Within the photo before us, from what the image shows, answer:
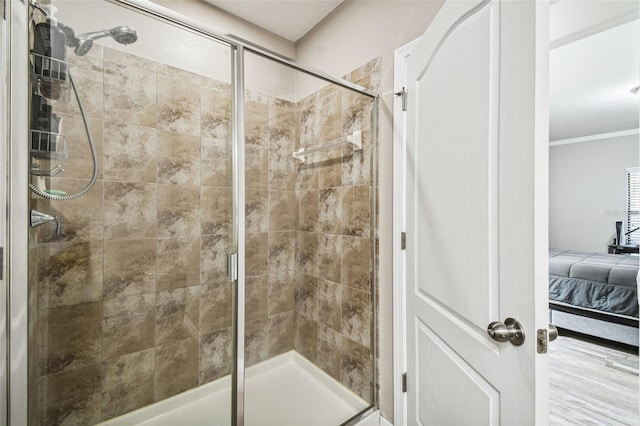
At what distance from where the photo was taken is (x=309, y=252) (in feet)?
6.57

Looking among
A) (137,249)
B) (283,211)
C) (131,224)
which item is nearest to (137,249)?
(137,249)

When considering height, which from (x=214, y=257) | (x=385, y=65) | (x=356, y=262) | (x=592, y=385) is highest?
(x=385, y=65)

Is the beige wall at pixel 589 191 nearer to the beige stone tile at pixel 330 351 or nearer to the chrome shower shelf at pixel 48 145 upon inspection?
the beige stone tile at pixel 330 351

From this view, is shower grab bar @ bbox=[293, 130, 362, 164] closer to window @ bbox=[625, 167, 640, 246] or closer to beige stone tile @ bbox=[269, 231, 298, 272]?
beige stone tile @ bbox=[269, 231, 298, 272]

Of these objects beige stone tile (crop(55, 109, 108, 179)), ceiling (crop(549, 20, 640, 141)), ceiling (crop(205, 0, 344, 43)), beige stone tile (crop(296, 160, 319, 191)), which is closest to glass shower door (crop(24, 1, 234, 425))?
beige stone tile (crop(55, 109, 108, 179))

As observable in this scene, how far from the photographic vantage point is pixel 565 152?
18.5ft

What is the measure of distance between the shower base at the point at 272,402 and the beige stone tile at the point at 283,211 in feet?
2.73

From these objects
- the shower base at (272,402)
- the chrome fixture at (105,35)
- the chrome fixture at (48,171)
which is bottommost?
the shower base at (272,402)

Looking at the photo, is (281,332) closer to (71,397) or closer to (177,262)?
(177,262)

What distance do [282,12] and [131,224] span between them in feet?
5.58

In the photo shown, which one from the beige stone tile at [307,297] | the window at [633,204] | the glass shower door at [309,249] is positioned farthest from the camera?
the window at [633,204]

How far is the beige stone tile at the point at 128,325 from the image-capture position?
1.32 m

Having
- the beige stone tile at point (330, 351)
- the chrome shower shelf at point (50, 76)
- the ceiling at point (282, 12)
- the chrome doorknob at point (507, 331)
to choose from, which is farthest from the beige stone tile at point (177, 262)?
the ceiling at point (282, 12)

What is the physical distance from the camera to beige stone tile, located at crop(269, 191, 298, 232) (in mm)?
1831
